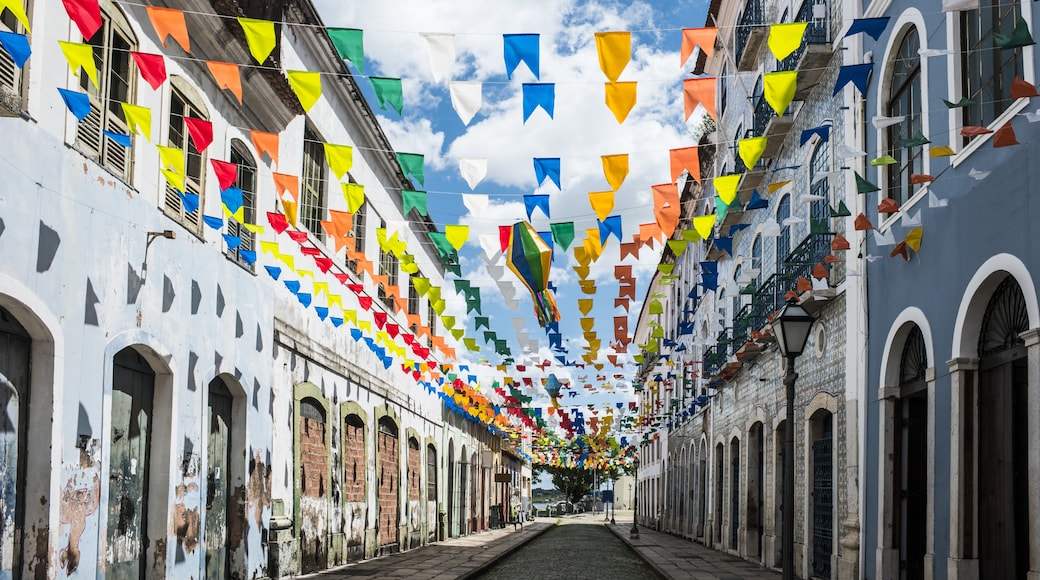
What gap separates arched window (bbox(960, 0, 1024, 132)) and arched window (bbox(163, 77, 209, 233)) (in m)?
7.83

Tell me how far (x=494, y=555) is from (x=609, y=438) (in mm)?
28501

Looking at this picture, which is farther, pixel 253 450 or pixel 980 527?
pixel 253 450

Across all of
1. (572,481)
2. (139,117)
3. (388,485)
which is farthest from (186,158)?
(572,481)

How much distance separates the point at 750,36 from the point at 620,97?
11101 mm

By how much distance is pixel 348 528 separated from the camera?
19.0 m

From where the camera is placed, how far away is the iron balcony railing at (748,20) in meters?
20.2

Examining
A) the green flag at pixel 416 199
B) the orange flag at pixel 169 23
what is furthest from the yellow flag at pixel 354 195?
the orange flag at pixel 169 23

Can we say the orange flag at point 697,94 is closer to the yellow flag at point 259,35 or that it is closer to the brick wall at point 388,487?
the yellow flag at point 259,35

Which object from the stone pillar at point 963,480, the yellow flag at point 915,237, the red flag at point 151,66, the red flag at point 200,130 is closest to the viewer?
the red flag at point 151,66

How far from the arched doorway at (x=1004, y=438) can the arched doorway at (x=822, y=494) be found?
5377mm

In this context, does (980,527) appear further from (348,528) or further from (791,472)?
(348,528)

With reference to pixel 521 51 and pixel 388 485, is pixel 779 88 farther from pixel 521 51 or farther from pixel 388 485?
pixel 388 485

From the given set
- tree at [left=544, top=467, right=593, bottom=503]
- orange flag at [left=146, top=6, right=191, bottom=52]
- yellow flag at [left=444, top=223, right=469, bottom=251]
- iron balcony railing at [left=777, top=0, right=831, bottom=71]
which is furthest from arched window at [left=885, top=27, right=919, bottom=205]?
tree at [left=544, top=467, right=593, bottom=503]

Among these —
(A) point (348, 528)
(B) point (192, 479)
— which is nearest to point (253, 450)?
(B) point (192, 479)
